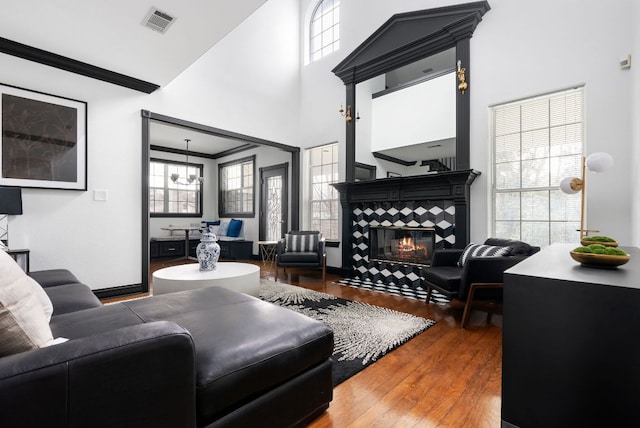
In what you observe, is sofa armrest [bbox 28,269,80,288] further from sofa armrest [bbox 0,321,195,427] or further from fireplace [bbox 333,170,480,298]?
fireplace [bbox 333,170,480,298]

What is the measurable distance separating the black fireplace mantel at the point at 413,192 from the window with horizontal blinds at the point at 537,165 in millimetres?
364

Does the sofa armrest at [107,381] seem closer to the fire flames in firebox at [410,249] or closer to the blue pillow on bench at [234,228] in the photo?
the fire flames in firebox at [410,249]

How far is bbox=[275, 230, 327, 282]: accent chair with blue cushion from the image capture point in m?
4.41

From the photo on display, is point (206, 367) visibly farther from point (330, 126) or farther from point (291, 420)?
point (330, 126)

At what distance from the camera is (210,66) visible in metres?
4.46

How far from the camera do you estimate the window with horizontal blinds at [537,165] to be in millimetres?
3156

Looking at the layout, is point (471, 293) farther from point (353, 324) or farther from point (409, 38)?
point (409, 38)

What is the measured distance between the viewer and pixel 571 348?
97cm

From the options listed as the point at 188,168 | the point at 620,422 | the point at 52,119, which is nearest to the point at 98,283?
the point at 52,119

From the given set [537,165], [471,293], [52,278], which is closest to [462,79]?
[537,165]

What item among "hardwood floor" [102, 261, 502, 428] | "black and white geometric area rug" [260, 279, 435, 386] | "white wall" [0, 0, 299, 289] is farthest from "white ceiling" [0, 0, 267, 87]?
"hardwood floor" [102, 261, 502, 428]

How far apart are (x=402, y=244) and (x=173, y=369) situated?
3.92 meters

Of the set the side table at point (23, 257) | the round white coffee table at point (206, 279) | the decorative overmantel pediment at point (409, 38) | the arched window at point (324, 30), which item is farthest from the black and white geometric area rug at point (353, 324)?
the arched window at point (324, 30)

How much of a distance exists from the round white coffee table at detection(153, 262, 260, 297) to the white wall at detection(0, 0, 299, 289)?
1004mm
